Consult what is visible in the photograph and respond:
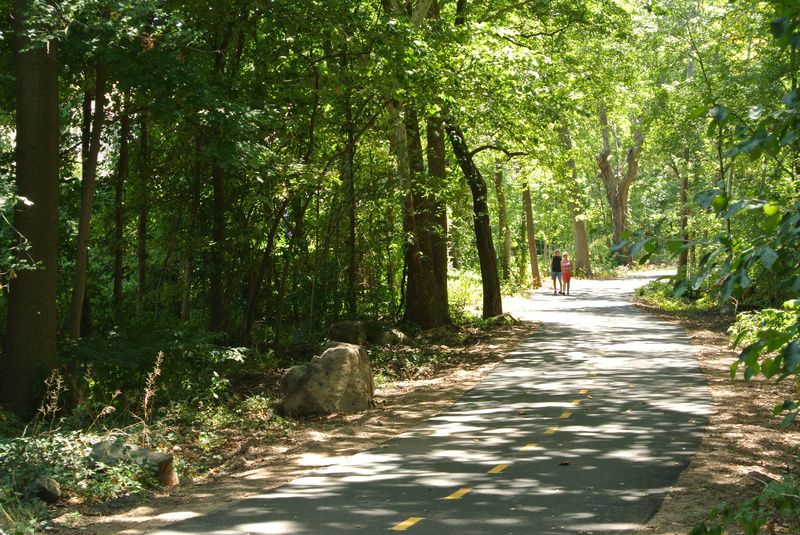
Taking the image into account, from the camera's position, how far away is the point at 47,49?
11.4 metres

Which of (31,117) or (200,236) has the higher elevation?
(31,117)

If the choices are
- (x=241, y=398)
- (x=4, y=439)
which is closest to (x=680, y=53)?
(x=241, y=398)

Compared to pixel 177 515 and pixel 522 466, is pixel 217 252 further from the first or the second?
pixel 177 515

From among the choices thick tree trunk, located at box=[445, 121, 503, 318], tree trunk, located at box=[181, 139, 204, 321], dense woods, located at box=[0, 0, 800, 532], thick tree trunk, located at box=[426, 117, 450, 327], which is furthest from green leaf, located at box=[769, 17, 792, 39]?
thick tree trunk, located at box=[445, 121, 503, 318]

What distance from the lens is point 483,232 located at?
26.0m

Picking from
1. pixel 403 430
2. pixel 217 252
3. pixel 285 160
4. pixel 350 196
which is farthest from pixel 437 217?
pixel 403 430

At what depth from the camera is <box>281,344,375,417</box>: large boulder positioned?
12859 millimetres

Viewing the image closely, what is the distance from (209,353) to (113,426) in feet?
7.95

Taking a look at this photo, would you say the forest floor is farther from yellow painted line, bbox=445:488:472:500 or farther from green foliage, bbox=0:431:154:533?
yellow painted line, bbox=445:488:472:500

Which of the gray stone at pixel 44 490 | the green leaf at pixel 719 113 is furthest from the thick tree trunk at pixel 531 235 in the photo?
the green leaf at pixel 719 113

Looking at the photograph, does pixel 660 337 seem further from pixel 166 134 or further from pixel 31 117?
pixel 31 117

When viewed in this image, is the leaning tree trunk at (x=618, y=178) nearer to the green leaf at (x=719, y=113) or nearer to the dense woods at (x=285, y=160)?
the dense woods at (x=285, y=160)

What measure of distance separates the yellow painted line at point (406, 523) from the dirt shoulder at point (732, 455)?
1836 mm

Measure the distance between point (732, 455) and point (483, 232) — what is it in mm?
17131
